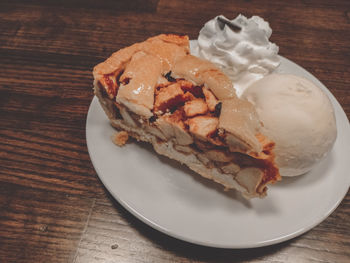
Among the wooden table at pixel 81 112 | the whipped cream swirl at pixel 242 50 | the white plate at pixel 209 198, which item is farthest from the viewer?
the whipped cream swirl at pixel 242 50

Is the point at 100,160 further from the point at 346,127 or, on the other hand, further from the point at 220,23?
the point at 346,127

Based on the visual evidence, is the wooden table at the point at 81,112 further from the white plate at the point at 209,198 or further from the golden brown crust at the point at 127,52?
the golden brown crust at the point at 127,52

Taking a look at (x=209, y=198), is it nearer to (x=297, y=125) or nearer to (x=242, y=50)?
(x=297, y=125)

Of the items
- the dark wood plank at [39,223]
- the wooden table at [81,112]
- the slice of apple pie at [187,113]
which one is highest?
the slice of apple pie at [187,113]

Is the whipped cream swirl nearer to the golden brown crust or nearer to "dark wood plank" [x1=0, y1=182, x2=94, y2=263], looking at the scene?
the golden brown crust

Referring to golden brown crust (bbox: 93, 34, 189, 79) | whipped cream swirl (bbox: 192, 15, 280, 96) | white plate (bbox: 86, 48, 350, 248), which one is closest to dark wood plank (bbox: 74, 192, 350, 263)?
white plate (bbox: 86, 48, 350, 248)

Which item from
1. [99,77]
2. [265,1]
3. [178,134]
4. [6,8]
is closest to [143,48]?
[99,77]

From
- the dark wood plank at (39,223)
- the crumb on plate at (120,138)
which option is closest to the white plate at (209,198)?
the crumb on plate at (120,138)
